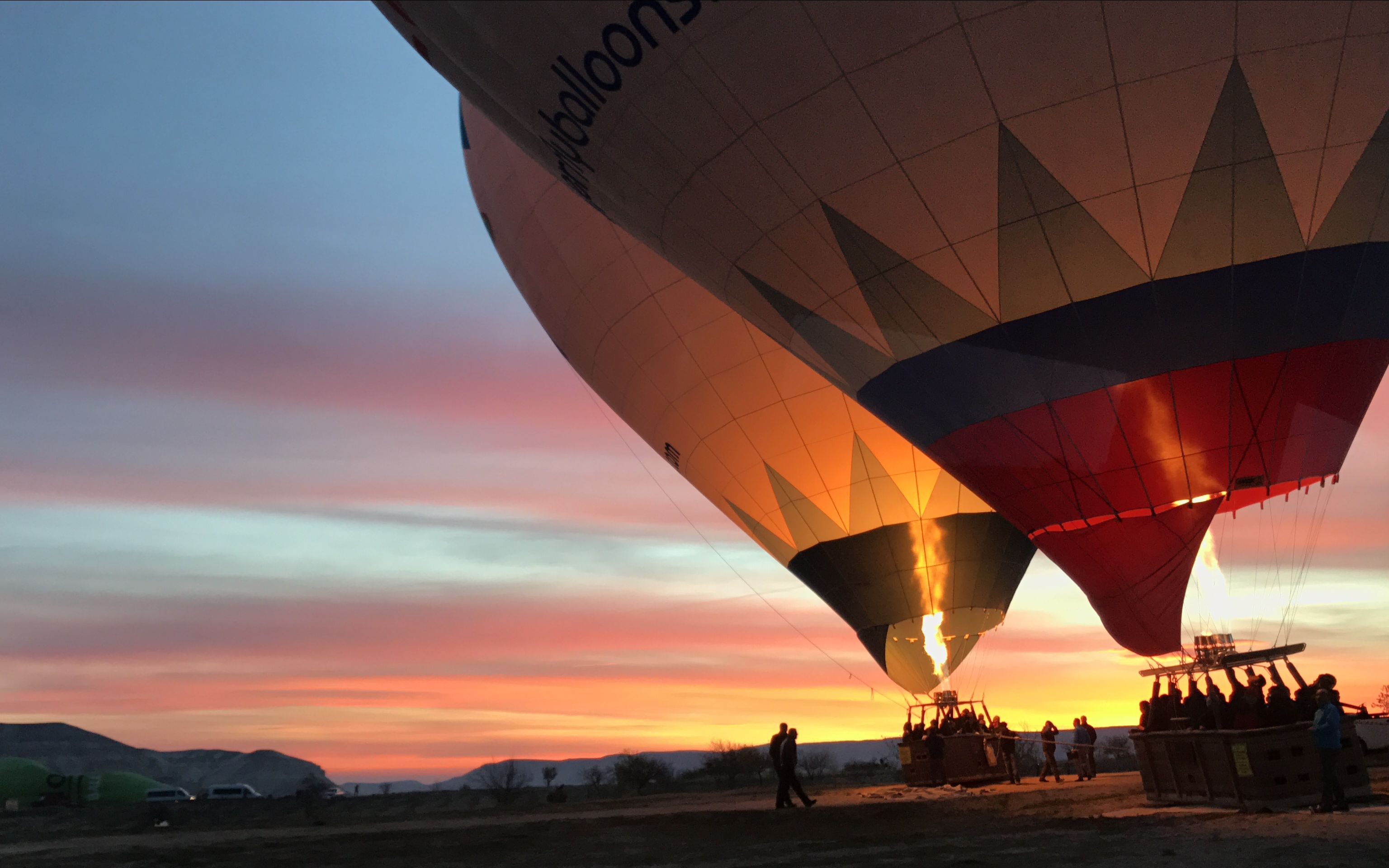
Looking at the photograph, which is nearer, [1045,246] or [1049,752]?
[1045,246]

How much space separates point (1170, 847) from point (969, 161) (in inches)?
237

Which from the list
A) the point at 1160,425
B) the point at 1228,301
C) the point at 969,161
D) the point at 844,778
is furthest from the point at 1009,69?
the point at 844,778

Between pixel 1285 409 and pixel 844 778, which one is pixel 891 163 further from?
pixel 844 778

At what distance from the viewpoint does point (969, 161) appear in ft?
33.7

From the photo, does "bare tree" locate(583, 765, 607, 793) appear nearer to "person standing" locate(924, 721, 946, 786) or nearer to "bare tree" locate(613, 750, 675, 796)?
"bare tree" locate(613, 750, 675, 796)

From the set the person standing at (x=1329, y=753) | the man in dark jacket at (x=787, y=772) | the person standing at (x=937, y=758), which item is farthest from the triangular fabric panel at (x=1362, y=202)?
the person standing at (x=937, y=758)

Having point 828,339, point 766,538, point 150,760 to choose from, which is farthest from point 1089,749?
point 150,760

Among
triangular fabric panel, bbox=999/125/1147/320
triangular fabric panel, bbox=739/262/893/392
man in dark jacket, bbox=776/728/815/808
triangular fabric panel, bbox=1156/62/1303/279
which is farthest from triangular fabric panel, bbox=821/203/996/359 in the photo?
man in dark jacket, bbox=776/728/815/808

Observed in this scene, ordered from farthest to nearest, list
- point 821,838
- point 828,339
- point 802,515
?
1. point 802,515
2. point 828,339
3. point 821,838

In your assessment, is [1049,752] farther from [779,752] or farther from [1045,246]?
[1045,246]

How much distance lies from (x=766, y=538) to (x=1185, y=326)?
41.9ft

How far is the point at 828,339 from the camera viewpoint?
41.4 feet

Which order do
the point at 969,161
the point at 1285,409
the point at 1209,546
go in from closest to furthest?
the point at 969,161
the point at 1285,409
the point at 1209,546

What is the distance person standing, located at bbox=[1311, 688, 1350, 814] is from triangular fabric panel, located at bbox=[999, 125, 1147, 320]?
418cm
